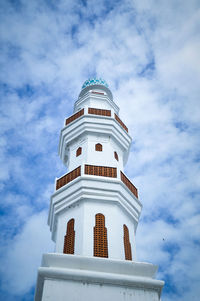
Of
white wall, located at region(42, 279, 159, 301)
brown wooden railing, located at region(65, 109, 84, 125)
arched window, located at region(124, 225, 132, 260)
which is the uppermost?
brown wooden railing, located at region(65, 109, 84, 125)

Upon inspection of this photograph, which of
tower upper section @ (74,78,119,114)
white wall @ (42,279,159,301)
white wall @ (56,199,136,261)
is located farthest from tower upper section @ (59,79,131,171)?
white wall @ (42,279,159,301)

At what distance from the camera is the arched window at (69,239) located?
11874 millimetres

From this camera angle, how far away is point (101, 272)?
1023 cm

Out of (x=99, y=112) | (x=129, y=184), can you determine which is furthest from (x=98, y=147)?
(x=129, y=184)

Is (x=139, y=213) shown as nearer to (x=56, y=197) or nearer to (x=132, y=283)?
(x=56, y=197)

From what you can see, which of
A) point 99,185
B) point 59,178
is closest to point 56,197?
point 59,178

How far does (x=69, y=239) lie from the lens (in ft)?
40.0

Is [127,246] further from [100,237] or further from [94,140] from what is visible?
[94,140]

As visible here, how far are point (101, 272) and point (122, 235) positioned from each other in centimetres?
230

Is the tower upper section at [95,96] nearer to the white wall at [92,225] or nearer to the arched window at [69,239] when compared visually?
the white wall at [92,225]

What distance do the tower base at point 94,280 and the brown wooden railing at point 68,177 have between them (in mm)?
4076

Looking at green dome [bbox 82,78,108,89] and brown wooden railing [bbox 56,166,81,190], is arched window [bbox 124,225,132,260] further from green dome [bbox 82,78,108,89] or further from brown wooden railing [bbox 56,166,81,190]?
green dome [bbox 82,78,108,89]

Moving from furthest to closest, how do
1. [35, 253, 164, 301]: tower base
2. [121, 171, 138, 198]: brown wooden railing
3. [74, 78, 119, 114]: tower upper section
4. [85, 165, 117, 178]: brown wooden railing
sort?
1. [74, 78, 119, 114]: tower upper section
2. [121, 171, 138, 198]: brown wooden railing
3. [85, 165, 117, 178]: brown wooden railing
4. [35, 253, 164, 301]: tower base

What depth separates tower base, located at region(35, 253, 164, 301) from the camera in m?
9.70
